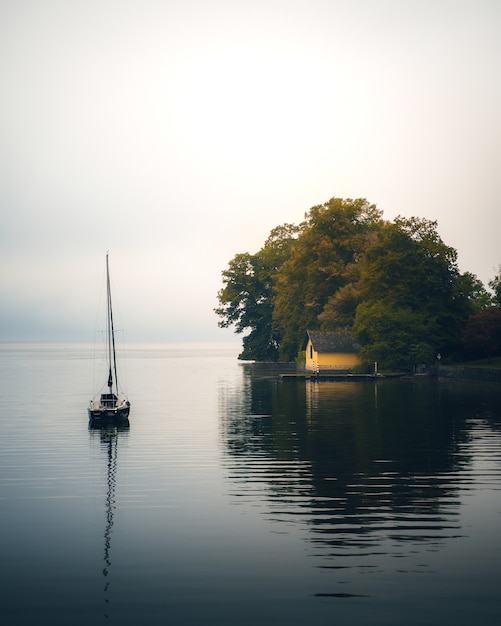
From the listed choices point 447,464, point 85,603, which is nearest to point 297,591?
point 85,603

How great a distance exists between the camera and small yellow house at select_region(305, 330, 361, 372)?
392 ft

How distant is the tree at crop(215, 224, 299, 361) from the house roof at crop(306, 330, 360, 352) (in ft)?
119

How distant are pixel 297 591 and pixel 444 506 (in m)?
9.69

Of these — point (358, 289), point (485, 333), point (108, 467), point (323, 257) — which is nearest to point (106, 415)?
point (108, 467)

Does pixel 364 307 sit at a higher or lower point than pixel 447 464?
higher

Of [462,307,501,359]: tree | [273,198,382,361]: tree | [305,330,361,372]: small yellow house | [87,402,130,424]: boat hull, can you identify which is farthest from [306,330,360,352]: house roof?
[87,402,130,424]: boat hull

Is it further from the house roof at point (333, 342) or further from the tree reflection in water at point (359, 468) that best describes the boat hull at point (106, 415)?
the house roof at point (333, 342)

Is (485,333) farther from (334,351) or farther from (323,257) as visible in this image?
(323,257)

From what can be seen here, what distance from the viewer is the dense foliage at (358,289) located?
103875mm

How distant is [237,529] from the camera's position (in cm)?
2167

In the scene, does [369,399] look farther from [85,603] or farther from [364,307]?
[85,603]

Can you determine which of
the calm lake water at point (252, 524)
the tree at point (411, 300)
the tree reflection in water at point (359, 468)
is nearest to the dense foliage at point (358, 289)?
the tree at point (411, 300)

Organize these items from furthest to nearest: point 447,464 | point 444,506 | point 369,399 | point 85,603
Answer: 1. point 369,399
2. point 447,464
3. point 444,506
4. point 85,603

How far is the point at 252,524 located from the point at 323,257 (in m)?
107
